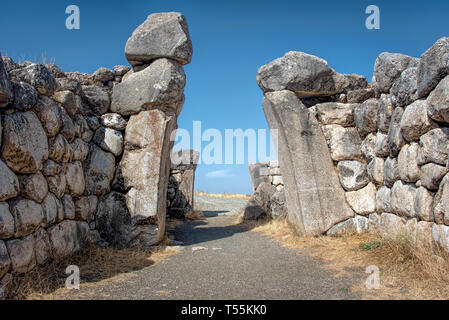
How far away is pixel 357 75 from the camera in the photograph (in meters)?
7.29

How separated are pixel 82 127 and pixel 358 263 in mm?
4772

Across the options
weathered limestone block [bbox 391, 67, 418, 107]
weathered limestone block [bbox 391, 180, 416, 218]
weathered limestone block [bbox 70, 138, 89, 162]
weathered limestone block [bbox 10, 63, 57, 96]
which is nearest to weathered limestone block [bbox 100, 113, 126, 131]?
weathered limestone block [bbox 70, 138, 89, 162]

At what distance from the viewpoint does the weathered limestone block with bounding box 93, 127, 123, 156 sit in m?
6.46

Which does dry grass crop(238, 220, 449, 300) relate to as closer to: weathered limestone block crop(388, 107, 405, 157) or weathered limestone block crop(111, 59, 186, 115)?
weathered limestone block crop(388, 107, 405, 157)

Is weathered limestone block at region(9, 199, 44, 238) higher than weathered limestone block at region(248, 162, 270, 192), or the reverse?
weathered limestone block at region(248, 162, 270, 192)

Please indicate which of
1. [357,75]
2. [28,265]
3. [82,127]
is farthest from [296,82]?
[28,265]

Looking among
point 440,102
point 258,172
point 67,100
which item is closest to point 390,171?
point 440,102

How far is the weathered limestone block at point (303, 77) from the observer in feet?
22.7

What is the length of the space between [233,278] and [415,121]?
3.00 metres

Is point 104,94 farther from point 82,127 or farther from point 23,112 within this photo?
point 23,112

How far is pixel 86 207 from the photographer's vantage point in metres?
5.90

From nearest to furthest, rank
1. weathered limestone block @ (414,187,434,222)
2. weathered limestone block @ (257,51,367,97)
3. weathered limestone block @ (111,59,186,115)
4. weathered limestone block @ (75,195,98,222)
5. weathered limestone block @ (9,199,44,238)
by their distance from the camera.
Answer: weathered limestone block @ (9,199,44,238) < weathered limestone block @ (414,187,434,222) < weathered limestone block @ (75,195,98,222) < weathered limestone block @ (111,59,186,115) < weathered limestone block @ (257,51,367,97)

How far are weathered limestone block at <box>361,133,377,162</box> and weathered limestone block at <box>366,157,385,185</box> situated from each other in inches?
5.1

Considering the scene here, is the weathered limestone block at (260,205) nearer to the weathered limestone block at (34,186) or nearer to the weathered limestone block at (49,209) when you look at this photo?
the weathered limestone block at (49,209)
